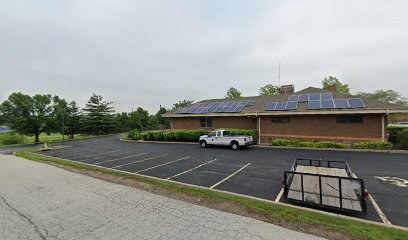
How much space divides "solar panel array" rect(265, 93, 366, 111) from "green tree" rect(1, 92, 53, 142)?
39697 mm

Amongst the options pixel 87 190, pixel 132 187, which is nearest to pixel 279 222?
pixel 132 187

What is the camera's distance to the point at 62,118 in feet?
122

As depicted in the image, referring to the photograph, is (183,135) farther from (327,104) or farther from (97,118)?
(97,118)

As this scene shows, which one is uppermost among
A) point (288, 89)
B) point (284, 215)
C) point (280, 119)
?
point (288, 89)

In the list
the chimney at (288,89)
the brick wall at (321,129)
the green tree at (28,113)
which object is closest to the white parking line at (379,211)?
the brick wall at (321,129)

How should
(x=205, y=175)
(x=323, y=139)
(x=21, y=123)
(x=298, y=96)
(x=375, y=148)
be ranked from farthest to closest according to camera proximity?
1. (x=21, y=123)
2. (x=298, y=96)
3. (x=323, y=139)
4. (x=375, y=148)
5. (x=205, y=175)

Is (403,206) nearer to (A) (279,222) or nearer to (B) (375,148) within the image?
(A) (279,222)

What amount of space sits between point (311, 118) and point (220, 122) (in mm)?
9683

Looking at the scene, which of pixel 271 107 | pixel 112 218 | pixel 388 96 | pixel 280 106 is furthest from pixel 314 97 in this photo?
pixel 388 96

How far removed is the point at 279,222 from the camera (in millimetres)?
4699

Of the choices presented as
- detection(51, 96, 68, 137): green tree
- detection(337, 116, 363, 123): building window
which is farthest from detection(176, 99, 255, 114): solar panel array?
detection(51, 96, 68, 137): green tree

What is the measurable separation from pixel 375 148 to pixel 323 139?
11.7 ft

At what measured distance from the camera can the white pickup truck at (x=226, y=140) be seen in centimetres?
1627

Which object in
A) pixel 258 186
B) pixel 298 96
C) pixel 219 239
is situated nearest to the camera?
pixel 219 239
